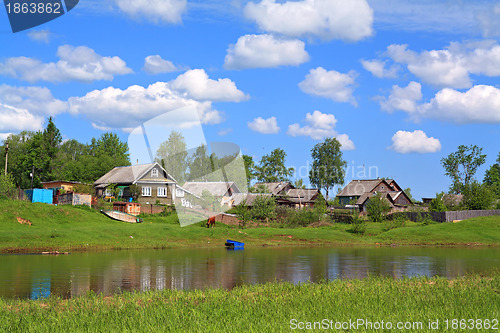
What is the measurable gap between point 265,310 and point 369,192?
103 m

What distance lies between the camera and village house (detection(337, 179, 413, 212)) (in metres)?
111

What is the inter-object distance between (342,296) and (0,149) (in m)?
148

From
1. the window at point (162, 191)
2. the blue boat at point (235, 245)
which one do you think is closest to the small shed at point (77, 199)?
the window at point (162, 191)

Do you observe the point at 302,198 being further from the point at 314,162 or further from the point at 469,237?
the point at 469,237

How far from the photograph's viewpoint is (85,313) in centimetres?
1659

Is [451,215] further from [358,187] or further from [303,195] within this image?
[358,187]

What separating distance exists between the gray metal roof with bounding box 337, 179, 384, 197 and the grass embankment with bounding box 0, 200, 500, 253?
44.1 meters

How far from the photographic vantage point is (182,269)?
33281 mm

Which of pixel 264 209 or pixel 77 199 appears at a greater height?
pixel 77 199

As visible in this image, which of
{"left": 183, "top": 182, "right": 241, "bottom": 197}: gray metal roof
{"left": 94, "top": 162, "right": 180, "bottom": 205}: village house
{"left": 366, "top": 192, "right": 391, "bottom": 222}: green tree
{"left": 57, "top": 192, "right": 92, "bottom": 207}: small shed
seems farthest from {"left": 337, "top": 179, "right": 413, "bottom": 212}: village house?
{"left": 57, "top": 192, "right": 92, "bottom": 207}: small shed

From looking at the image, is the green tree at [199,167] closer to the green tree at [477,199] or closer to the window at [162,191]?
the window at [162,191]

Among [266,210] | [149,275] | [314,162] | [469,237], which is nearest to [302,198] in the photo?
[314,162]

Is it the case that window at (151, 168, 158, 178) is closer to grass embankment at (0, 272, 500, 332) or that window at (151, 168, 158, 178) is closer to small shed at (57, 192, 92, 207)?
small shed at (57, 192, 92, 207)

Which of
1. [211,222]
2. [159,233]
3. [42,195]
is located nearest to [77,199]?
[42,195]
